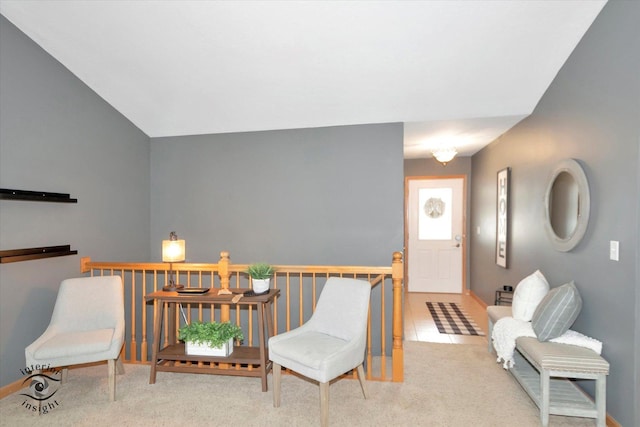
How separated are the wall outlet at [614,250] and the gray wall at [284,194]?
1.92m

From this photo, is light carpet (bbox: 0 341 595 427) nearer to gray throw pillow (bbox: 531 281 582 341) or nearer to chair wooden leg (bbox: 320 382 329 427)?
chair wooden leg (bbox: 320 382 329 427)

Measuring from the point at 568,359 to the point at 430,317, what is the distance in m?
2.80

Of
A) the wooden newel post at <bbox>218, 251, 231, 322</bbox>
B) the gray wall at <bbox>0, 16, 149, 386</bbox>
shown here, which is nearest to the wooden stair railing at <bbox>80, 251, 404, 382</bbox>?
the wooden newel post at <bbox>218, 251, 231, 322</bbox>

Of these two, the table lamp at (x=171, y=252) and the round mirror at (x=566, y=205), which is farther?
the table lamp at (x=171, y=252)

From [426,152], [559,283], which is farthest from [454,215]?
[559,283]

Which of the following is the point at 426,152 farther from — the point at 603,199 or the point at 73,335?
the point at 73,335

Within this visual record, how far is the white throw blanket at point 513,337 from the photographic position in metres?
2.52

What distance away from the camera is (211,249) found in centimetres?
447

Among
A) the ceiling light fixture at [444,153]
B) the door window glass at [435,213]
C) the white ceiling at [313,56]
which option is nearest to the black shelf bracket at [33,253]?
the white ceiling at [313,56]

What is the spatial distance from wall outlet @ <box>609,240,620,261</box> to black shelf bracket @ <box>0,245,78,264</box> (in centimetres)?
437

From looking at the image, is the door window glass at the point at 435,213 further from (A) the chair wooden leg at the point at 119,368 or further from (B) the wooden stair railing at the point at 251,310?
(A) the chair wooden leg at the point at 119,368

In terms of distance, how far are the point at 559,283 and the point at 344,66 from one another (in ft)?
9.00

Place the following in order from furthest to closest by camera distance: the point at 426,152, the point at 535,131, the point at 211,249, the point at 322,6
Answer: the point at 426,152 → the point at 211,249 → the point at 535,131 → the point at 322,6

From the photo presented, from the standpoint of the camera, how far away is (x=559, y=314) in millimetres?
2600
